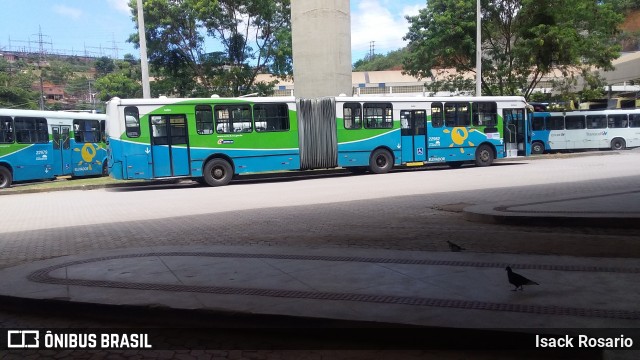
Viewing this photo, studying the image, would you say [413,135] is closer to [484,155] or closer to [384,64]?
[484,155]

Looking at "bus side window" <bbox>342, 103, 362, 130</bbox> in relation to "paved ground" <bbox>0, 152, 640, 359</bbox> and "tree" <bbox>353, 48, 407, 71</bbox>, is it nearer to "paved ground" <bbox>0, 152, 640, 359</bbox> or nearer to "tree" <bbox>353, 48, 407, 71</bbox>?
"paved ground" <bbox>0, 152, 640, 359</bbox>

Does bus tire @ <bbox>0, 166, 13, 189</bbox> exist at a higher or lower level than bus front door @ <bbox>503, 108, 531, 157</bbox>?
lower

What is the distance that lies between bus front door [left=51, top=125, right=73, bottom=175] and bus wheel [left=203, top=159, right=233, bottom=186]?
8629 mm

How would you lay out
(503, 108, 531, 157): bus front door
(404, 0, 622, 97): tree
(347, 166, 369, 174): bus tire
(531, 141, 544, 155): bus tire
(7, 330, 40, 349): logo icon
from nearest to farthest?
(7, 330, 40, 349): logo icon → (347, 166, 369, 174): bus tire → (503, 108, 531, 157): bus front door → (404, 0, 622, 97): tree → (531, 141, 544, 155): bus tire

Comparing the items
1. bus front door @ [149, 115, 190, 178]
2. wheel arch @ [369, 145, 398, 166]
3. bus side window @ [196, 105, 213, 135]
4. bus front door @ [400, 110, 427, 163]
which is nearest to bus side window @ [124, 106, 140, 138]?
bus front door @ [149, 115, 190, 178]

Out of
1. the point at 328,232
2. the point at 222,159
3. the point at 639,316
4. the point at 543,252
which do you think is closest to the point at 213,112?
the point at 222,159

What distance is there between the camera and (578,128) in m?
32.4

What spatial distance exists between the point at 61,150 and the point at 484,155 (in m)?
19.3

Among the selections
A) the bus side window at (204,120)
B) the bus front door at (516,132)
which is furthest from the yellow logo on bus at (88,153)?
the bus front door at (516,132)

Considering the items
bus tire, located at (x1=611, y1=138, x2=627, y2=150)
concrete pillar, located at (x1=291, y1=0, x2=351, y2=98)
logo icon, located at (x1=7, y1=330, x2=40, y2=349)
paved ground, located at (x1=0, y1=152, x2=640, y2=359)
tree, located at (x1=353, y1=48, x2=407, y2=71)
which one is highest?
tree, located at (x1=353, y1=48, x2=407, y2=71)

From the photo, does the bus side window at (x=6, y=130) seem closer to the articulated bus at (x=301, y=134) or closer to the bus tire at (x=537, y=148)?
the articulated bus at (x=301, y=134)

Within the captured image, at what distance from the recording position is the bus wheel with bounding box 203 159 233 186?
18.9m

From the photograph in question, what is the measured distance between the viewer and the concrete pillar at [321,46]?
72.9ft

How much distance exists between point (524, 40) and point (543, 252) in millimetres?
22448
